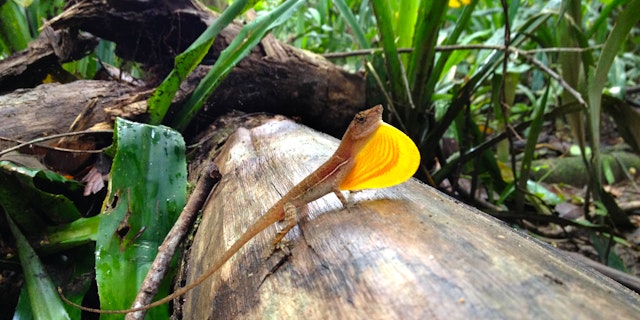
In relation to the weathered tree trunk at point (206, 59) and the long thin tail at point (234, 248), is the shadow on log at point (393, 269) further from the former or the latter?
the weathered tree trunk at point (206, 59)

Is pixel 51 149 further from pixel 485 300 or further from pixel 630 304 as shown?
pixel 630 304

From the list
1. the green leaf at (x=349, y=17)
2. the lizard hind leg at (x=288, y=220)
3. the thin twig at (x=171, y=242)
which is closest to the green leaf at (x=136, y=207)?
the thin twig at (x=171, y=242)

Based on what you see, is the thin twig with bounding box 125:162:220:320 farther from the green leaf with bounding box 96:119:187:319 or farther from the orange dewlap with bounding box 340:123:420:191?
the orange dewlap with bounding box 340:123:420:191

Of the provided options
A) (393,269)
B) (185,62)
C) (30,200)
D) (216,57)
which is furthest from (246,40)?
(393,269)

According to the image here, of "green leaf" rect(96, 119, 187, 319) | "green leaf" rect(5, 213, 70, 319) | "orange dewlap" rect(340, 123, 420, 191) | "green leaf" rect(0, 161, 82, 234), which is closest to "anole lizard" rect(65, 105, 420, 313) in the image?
"orange dewlap" rect(340, 123, 420, 191)

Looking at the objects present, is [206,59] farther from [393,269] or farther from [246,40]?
[393,269]

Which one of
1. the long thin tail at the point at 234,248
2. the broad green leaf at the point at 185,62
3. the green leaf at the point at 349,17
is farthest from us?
the green leaf at the point at 349,17
